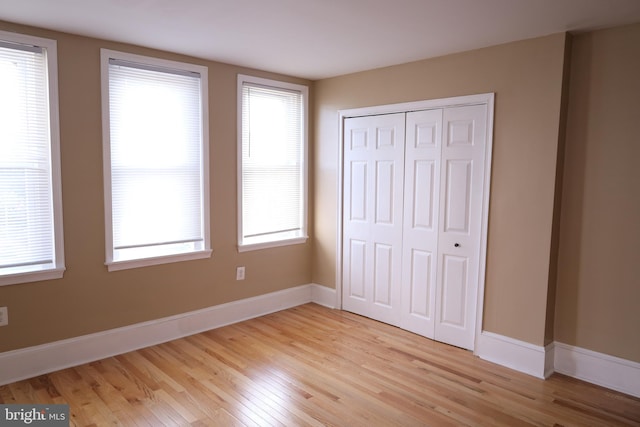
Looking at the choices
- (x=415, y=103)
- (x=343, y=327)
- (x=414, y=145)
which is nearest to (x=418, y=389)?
(x=343, y=327)

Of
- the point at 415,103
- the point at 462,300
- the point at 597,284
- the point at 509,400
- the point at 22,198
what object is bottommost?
the point at 509,400

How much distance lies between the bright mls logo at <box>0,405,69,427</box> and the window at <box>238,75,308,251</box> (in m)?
2.04

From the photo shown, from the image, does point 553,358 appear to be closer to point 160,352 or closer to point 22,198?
point 160,352

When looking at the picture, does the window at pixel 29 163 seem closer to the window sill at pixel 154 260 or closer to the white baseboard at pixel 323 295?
the window sill at pixel 154 260

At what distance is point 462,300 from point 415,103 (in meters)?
1.76

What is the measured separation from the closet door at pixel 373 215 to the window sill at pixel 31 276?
104 inches

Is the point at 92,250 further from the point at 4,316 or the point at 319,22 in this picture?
A: the point at 319,22

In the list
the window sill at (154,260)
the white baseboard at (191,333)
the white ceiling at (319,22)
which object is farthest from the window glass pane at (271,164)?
the white baseboard at (191,333)

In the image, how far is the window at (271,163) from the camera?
4.33 meters

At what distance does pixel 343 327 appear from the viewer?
4242 millimetres

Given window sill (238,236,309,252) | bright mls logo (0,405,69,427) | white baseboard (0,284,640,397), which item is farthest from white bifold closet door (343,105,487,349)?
bright mls logo (0,405,69,427)

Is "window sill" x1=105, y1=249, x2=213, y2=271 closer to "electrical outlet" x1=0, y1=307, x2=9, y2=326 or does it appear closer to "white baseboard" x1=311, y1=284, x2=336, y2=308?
"electrical outlet" x1=0, y1=307, x2=9, y2=326

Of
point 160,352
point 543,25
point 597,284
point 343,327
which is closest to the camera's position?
point 543,25

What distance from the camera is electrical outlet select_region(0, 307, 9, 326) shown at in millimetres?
3002
